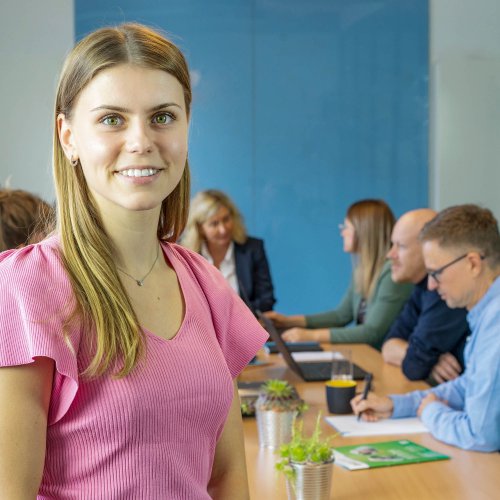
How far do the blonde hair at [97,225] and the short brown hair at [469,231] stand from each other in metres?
1.76

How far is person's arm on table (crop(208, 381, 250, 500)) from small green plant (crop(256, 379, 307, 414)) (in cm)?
90

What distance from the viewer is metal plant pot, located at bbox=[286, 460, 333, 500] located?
1826 mm

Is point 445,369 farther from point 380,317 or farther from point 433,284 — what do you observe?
point 380,317

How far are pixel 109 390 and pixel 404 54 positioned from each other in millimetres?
5712

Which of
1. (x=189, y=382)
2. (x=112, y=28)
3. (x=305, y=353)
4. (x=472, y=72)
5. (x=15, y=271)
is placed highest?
(x=472, y=72)

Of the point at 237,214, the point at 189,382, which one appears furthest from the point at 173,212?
the point at 237,214

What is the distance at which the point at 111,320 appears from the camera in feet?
3.72

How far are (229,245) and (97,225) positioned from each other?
4187mm

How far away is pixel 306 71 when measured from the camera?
638cm

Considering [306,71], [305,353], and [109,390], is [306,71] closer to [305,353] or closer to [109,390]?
[305,353]

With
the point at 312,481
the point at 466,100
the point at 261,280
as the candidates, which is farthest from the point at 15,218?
the point at 466,100


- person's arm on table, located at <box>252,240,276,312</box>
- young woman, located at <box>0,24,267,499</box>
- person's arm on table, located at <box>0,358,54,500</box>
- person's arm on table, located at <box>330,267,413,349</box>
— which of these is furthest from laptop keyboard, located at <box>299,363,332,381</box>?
person's arm on table, located at <box>0,358,54,500</box>

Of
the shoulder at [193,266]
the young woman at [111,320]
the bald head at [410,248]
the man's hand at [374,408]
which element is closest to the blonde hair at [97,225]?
the young woman at [111,320]

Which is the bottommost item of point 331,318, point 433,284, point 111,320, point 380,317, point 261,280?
point 331,318
